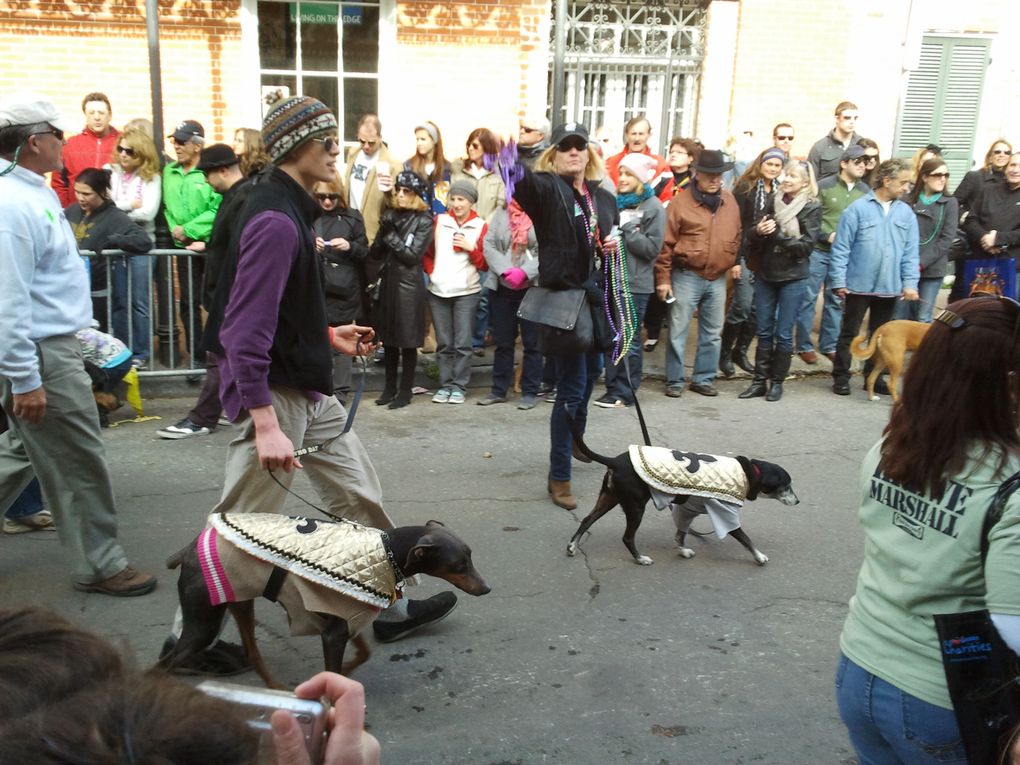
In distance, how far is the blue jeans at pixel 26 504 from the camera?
5.21 m

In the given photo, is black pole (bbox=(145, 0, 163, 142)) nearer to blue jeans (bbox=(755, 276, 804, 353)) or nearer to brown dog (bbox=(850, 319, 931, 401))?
blue jeans (bbox=(755, 276, 804, 353))

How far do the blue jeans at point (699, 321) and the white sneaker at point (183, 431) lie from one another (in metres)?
3.90

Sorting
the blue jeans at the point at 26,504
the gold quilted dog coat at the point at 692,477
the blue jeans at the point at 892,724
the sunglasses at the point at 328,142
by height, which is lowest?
the blue jeans at the point at 26,504

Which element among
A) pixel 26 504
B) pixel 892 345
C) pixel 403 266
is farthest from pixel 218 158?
pixel 892 345

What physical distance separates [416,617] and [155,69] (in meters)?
6.53

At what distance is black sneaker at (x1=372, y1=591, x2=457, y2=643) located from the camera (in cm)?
418

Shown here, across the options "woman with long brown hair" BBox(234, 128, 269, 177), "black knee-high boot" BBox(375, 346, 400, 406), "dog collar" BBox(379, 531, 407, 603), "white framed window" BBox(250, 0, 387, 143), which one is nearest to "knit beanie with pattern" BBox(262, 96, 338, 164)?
"dog collar" BBox(379, 531, 407, 603)

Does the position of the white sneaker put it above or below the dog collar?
below

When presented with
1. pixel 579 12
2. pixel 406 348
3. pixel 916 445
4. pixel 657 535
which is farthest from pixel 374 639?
pixel 579 12

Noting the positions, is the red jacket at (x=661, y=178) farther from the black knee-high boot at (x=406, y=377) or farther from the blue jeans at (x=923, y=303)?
the black knee-high boot at (x=406, y=377)

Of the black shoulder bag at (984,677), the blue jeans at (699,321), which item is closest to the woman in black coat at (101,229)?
the blue jeans at (699,321)

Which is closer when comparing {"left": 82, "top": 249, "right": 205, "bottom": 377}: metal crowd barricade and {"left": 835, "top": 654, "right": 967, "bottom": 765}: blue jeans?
{"left": 835, "top": 654, "right": 967, "bottom": 765}: blue jeans

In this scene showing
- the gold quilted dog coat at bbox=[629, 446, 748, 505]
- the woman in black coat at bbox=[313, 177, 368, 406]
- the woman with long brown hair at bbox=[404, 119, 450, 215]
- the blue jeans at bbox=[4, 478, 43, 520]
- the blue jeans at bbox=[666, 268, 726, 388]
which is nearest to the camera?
the gold quilted dog coat at bbox=[629, 446, 748, 505]

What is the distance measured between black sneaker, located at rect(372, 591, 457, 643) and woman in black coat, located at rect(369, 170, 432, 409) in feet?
12.1
